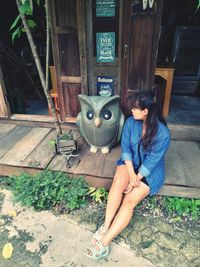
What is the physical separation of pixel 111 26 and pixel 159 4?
1.89 feet

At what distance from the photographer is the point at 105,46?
2.66m

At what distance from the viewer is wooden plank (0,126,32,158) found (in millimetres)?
2836

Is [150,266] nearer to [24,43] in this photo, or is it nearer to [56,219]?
[56,219]

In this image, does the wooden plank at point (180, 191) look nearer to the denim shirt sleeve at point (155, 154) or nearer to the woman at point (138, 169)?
the woman at point (138, 169)

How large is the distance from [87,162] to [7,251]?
1.16 m

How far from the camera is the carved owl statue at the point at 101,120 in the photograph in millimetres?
2379

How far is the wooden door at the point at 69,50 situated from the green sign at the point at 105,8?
18 centimetres

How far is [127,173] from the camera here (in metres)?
2.04

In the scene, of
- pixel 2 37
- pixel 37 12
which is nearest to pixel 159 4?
pixel 37 12

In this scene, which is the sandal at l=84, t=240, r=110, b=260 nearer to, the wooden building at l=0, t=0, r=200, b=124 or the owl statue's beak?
the owl statue's beak

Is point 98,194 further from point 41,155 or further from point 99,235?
point 41,155

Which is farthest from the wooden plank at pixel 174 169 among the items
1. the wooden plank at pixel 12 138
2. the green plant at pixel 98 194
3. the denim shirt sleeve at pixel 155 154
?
the wooden plank at pixel 12 138

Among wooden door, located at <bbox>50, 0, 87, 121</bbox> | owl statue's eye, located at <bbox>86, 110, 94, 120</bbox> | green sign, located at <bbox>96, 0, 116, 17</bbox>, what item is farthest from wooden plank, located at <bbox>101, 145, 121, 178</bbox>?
green sign, located at <bbox>96, 0, 116, 17</bbox>

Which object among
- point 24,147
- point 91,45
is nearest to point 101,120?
point 91,45
